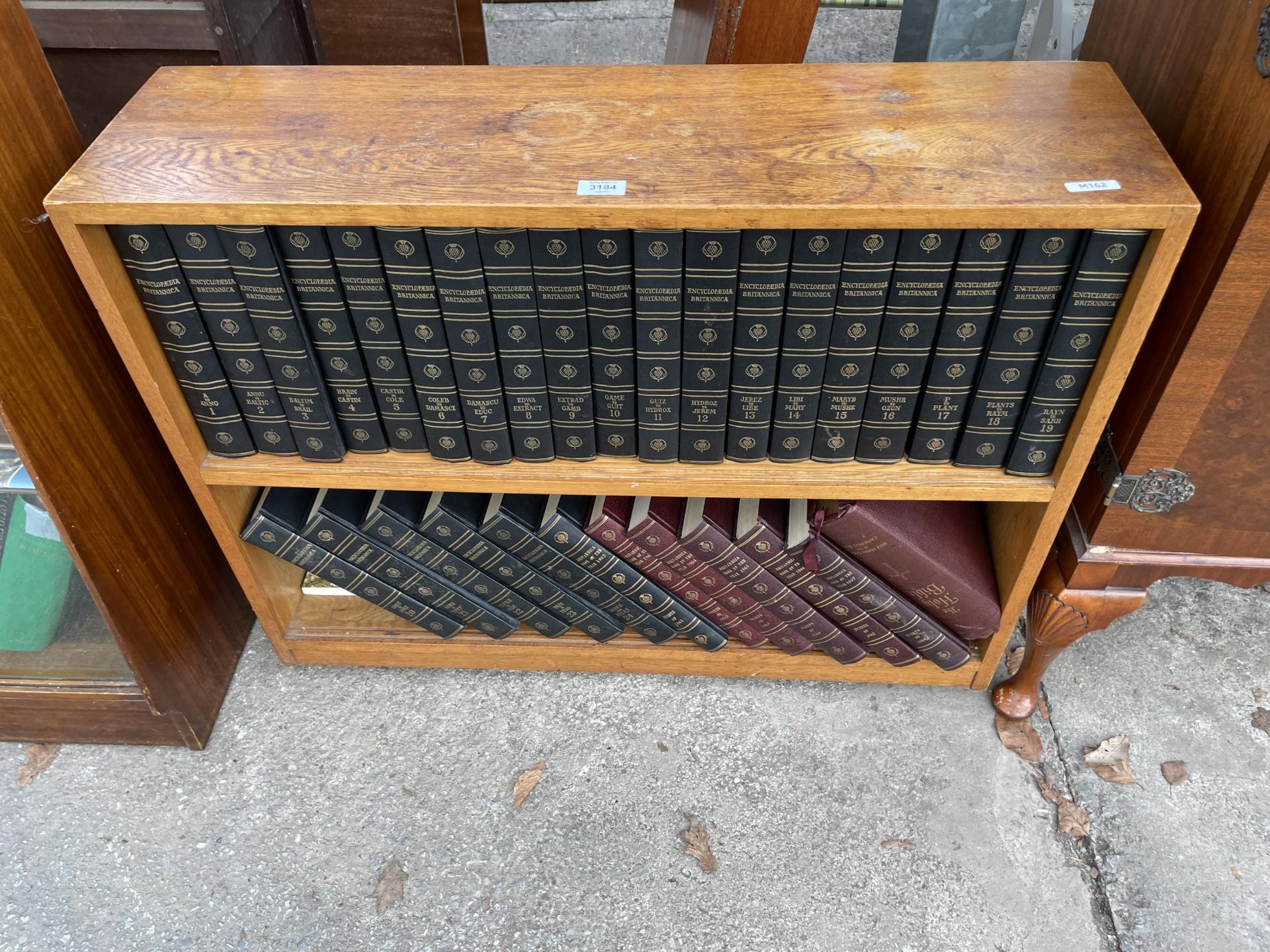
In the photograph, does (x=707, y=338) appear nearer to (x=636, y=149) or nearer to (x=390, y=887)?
(x=636, y=149)

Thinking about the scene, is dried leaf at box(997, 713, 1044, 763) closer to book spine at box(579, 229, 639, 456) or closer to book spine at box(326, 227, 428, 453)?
book spine at box(579, 229, 639, 456)

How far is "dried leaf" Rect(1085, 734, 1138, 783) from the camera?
4.82ft

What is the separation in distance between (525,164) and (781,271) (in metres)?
0.32

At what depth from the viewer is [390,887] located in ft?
4.47

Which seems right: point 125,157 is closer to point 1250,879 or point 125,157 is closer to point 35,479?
point 35,479

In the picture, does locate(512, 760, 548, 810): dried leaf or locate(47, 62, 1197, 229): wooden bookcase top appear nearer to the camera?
locate(47, 62, 1197, 229): wooden bookcase top

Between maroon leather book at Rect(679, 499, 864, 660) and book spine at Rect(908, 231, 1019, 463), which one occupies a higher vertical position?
book spine at Rect(908, 231, 1019, 463)

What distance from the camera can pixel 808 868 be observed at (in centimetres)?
138

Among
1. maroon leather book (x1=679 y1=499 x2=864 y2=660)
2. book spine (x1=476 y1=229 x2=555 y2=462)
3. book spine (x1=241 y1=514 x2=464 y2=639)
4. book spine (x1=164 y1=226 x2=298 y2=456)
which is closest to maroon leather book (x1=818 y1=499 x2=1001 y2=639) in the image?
maroon leather book (x1=679 y1=499 x2=864 y2=660)

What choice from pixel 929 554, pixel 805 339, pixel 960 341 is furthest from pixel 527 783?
pixel 960 341

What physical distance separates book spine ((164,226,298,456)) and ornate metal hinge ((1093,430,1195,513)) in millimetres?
1118

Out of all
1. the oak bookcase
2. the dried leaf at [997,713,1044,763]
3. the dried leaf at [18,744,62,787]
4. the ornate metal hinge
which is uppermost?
the oak bookcase

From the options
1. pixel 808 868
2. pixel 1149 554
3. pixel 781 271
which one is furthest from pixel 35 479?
pixel 1149 554

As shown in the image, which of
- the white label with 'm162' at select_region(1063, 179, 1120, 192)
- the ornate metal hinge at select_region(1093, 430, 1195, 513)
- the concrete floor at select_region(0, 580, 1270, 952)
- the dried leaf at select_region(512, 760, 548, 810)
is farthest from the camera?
the dried leaf at select_region(512, 760, 548, 810)
